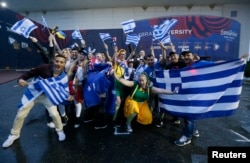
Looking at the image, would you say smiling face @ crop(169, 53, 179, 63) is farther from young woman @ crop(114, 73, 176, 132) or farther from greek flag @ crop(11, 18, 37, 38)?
greek flag @ crop(11, 18, 37, 38)

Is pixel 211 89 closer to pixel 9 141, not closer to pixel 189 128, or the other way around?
pixel 189 128

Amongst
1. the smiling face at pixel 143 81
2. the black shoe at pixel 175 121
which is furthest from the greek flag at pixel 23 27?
the black shoe at pixel 175 121

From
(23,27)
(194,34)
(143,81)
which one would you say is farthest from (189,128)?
(194,34)

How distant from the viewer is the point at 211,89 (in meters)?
3.84

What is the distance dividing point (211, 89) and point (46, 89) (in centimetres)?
286

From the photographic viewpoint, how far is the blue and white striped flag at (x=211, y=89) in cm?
376

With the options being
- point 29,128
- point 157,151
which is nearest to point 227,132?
point 157,151

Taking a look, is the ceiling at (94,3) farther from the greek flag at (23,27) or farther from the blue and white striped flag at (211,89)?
the blue and white striped flag at (211,89)

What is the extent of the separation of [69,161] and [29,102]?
4.12 ft

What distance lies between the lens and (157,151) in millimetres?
3760

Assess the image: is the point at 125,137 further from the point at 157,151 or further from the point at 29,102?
the point at 29,102

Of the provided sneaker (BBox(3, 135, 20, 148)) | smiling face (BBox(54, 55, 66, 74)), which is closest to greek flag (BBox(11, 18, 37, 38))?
smiling face (BBox(54, 55, 66, 74))

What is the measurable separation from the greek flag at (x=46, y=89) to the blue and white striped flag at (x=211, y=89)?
218 cm

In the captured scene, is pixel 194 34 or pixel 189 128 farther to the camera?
pixel 194 34
